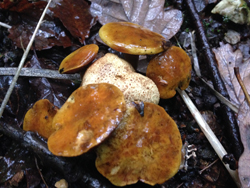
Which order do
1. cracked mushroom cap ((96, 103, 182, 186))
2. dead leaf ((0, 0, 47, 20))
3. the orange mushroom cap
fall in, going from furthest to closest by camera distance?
dead leaf ((0, 0, 47, 20)) < the orange mushroom cap < cracked mushroom cap ((96, 103, 182, 186))

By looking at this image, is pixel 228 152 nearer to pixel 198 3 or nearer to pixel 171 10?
pixel 171 10

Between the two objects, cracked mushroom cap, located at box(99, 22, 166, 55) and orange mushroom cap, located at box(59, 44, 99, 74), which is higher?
cracked mushroom cap, located at box(99, 22, 166, 55)

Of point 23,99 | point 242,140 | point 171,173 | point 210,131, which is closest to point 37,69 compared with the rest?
point 23,99

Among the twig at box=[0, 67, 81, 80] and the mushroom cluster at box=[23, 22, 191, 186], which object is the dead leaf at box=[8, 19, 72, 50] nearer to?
the twig at box=[0, 67, 81, 80]

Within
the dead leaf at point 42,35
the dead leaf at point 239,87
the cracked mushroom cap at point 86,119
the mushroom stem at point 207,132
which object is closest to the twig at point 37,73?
the dead leaf at point 42,35

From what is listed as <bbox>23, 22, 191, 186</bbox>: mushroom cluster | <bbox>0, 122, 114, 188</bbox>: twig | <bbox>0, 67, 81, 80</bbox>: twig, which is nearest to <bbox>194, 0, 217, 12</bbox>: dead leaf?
<bbox>23, 22, 191, 186</bbox>: mushroom cluster

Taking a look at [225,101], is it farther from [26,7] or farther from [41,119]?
[26,7]

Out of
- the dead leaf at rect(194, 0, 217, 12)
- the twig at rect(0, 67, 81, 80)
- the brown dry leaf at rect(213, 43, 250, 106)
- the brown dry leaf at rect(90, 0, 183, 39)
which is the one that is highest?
the dead leaf at rect(194, 0, 217, 12)

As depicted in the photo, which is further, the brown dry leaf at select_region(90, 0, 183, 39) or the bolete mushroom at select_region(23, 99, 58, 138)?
the brown dry leaf at select_region(90, 0, 183, 39)

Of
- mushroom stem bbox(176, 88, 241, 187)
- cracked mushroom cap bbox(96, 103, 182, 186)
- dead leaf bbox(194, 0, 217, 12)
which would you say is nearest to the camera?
cracked mushroom cap bbox(96, 103, 182, 186)
